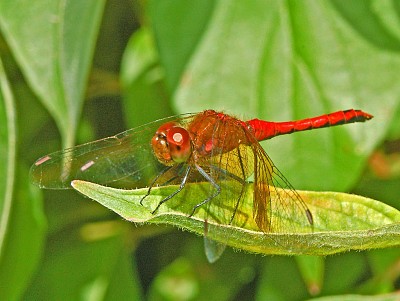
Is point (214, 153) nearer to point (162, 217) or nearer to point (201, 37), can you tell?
point (201, 37)

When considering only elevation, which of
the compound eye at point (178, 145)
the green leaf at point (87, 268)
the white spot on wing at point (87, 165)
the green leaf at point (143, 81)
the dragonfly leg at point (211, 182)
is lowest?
the green leaf at point (87, 268)

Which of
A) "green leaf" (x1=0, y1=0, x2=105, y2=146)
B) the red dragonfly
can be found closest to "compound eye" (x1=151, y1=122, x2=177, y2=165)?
the red dragonfly

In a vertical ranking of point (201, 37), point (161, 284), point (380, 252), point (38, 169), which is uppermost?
point (201, 37)

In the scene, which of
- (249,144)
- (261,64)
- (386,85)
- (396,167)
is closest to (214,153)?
(249,144)

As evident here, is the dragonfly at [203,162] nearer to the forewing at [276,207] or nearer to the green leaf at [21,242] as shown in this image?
the forewing at [276,207]

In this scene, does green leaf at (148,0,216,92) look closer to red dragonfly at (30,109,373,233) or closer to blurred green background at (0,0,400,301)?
blurred green background at (0,0,400,301)

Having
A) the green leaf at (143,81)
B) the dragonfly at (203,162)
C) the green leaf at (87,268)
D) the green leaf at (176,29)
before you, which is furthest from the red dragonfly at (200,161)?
the green leaf at (87,268)

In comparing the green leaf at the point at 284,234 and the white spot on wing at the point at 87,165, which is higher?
the white spot on wing at the point at 87,165

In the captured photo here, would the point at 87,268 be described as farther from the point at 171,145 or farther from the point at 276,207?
the point at 276,207

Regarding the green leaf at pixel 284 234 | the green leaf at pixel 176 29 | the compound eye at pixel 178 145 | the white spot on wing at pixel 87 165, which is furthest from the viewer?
the green leaf at pixel 176 29
